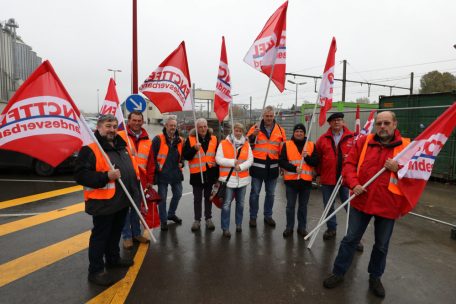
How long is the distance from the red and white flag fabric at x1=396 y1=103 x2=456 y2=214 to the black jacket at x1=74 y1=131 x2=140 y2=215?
2.91 metres

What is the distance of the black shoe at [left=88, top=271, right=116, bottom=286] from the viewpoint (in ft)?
10.4

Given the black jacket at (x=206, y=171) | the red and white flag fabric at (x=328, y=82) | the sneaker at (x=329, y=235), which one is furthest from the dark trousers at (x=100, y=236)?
the red and white flag fabric at (x=328, y=82)

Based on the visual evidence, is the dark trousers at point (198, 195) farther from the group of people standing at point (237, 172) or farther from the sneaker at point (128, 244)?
the sneaker at point (128, 244)

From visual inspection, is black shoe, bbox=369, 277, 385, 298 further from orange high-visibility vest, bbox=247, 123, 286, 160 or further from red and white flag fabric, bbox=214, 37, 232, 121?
red and white flag fabric, bbox=214, 37, 232, 121

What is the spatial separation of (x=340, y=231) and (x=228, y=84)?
312cm

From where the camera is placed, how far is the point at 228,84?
4.73 metres

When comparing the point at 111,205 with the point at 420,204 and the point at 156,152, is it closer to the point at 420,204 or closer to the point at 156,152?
the point at 156,152

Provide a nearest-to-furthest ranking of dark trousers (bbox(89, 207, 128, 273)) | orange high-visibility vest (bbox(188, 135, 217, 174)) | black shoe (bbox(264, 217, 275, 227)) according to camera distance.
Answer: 1. dark trousers (bbox(89, 207, 128, 273))
2. orange high-visibility vest (bbox(188, 135, 217, 174))
3. black shoe (bbox(264, 217, 275, 227))

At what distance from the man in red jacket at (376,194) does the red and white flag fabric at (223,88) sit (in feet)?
7.21

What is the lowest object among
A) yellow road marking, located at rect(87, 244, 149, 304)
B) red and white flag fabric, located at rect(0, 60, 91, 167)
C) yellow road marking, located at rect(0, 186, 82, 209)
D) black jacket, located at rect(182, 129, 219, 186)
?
yellow road marking, located at rect(87, 244, 149, 304)

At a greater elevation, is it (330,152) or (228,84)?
(228,84)

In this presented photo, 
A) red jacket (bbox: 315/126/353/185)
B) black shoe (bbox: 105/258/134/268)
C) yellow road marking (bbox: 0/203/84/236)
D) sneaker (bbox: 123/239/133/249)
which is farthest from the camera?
yellow road marking (bbox: 0/203/84/236)

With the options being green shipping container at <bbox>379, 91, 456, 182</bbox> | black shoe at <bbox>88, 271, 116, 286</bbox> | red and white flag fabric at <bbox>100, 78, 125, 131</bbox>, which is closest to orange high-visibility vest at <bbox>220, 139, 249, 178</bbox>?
red and white flag fabric at <bbox>100, 78, 125, 131</bbox>

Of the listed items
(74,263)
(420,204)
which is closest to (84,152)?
(74,263)
